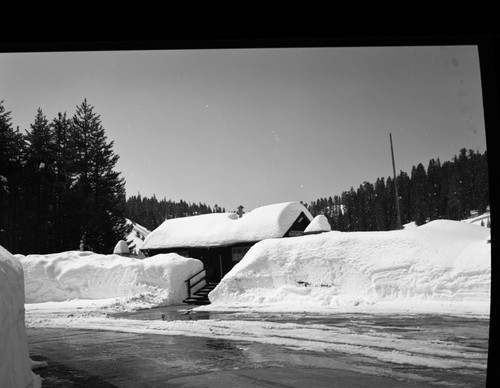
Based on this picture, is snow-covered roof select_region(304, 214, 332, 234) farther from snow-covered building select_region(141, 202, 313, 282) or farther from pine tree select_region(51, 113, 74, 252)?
pine tree select_region(51, 113, 74, 252)

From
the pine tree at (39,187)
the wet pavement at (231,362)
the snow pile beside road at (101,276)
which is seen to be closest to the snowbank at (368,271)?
the wet pavement at (231,362)

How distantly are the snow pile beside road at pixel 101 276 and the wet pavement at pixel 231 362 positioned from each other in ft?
32.7

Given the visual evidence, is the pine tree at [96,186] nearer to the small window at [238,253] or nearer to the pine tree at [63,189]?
the pine tree at [63,189]

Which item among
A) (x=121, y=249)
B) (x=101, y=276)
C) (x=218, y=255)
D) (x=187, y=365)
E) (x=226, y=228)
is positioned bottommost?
(x=187, y=365)

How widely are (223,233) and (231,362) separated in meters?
16.5

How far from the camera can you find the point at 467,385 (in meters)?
5.20

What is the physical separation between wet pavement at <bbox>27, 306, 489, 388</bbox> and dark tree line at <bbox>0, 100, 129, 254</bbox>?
2.33 metres

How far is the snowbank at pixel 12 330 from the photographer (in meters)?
3.95

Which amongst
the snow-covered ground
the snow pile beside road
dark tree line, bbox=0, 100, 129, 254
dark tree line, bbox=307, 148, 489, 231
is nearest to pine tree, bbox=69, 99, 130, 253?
dark tree line, bbox=0, 100, 129, 254

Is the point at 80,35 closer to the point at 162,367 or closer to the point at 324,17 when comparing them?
the point at 324,17

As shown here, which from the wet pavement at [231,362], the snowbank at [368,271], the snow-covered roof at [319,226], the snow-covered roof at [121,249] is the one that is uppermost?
the snow-covered roof at [319,226]

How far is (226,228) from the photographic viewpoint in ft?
76.7

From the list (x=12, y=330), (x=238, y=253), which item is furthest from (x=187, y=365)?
(x=238, y=253)

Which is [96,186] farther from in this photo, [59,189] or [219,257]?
[219,257]
